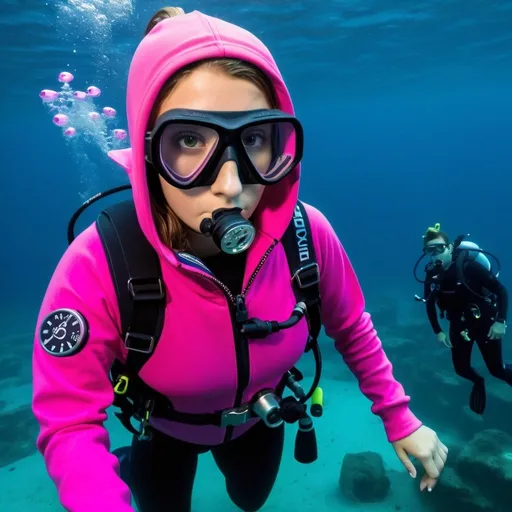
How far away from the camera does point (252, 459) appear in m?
3.61

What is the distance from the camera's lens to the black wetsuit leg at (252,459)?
358 centimetres

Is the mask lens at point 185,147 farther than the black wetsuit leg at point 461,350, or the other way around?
the black wetsuit leg at point 461,350

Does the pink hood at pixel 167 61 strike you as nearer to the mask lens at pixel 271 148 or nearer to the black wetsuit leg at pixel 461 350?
the mask lens at pixel 271 148

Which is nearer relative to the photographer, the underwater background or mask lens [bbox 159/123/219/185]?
mask lens [bbox 159/123/219/185]

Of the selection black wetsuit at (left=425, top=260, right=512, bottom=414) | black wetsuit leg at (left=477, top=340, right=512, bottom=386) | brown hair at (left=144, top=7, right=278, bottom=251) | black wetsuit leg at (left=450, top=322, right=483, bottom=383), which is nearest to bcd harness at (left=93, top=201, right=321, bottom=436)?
brown hair at (left=144, top=7, right=278, bottom=251)

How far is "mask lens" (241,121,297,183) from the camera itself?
82.7 inches

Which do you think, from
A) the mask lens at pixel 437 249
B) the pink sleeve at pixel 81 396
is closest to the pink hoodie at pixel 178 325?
the pink sleeve at pixel 81 396

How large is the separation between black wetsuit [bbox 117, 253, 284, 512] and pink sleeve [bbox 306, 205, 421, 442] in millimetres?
1094

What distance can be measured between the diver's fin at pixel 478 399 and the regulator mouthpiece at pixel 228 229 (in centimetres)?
773

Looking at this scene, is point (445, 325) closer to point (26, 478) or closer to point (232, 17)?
point (232, 17)

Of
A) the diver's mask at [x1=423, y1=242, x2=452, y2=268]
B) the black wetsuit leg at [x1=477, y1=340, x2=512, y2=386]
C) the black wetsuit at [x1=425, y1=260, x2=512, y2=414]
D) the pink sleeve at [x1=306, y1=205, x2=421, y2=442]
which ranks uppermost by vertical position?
the pink sleeve at [x1=306, y1=205, x2=421, y2=442]

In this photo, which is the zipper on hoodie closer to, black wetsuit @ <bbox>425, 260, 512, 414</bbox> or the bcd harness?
the bcd harness

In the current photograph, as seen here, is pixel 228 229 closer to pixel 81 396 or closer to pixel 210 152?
pixel 210 152

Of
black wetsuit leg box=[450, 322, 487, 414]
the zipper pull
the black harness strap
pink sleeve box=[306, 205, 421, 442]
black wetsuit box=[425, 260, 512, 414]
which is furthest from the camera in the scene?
black wetsuit leg box=[450, 322, 487, 414]
